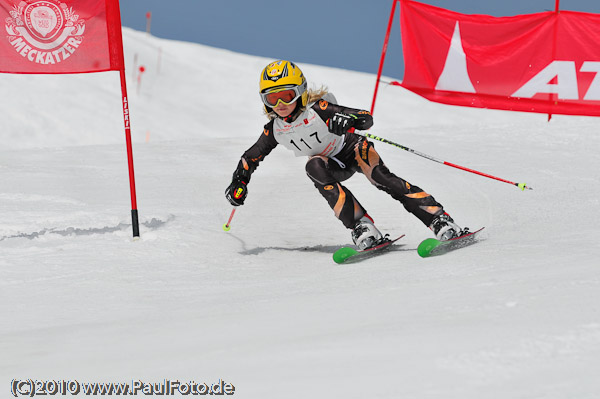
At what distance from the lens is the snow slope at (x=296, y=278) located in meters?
2.11

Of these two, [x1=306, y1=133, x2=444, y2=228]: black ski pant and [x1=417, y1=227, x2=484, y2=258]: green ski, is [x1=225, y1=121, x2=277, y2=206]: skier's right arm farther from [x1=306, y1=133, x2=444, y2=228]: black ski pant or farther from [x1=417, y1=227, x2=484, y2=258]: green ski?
[x1=417, y1=227, x2=484, y2=258]: green ski

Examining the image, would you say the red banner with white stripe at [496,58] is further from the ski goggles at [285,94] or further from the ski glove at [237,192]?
the ski goggles at [285,94]

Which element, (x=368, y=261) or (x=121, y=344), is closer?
(x=121, y=344)

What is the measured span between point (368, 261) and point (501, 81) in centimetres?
628

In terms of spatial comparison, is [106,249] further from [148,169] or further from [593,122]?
[593,122]

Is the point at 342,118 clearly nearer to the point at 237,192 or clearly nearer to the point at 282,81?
the point at 282,81

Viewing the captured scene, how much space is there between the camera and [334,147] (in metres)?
4.90

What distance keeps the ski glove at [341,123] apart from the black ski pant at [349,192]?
0.26 metres

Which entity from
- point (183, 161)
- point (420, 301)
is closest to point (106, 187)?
point (183, 161)

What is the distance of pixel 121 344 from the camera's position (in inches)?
108

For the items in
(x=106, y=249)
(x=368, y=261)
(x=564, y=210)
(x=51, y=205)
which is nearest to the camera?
(x=368, y=261)

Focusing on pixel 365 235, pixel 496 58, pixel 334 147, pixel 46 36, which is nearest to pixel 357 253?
pixel 365 235

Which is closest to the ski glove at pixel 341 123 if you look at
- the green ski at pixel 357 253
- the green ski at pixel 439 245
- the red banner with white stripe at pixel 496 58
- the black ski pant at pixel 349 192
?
the black ski pant at pixel 349 192

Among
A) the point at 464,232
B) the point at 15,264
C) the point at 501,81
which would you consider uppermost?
the point at 501,81
